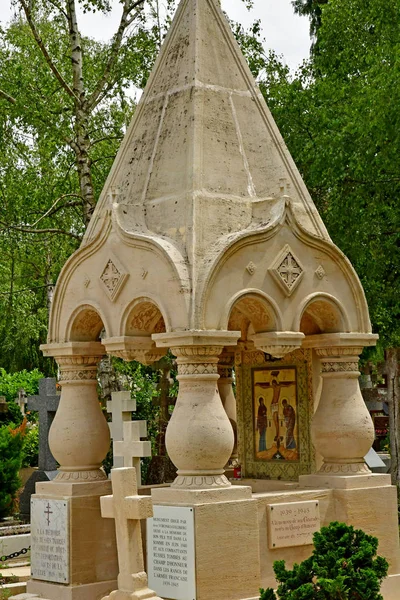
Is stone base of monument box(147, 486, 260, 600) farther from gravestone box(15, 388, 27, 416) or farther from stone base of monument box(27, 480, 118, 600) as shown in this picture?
gravestone box(15, 388, 27, 416)

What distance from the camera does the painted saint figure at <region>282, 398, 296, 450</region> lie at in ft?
34.0

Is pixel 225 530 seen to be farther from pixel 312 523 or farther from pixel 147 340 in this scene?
pixel 147 340

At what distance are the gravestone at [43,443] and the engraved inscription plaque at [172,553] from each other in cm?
669

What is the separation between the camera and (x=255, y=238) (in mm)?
8906

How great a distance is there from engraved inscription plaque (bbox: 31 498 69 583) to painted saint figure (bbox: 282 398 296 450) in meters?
2.34

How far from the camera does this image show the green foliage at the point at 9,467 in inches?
592

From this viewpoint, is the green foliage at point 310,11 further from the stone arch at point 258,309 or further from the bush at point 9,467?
the stone arch at point 258,309

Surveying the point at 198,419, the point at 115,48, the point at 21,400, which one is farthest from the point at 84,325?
the point at 21,400

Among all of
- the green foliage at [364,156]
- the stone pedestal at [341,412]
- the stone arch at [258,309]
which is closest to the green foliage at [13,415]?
the green foliage at [364,156]

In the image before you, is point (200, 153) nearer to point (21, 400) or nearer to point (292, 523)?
point (292, 523)

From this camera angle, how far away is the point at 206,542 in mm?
8164

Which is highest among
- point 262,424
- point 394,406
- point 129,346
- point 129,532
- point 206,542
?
point 129,346

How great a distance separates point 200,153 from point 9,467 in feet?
25.0

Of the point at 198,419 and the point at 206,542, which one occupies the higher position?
the point at 198,419
